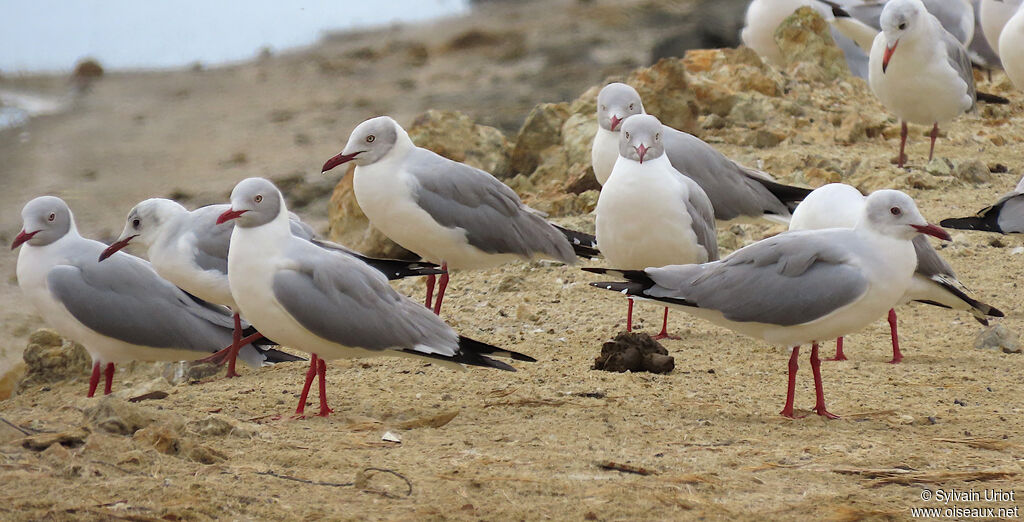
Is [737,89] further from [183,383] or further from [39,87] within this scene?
[39,87]

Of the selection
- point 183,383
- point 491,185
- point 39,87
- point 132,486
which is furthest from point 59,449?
point 39,87

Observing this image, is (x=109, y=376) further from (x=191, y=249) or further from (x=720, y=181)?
(x=720, y=181)

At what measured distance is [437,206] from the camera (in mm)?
7250

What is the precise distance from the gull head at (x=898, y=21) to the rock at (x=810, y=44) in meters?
3.35

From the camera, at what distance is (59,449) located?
4.40 meters

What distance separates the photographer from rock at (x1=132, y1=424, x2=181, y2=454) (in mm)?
4562

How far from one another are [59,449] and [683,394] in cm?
268

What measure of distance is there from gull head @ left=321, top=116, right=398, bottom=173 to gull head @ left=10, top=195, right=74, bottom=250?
1.52m

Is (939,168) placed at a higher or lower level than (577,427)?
higher

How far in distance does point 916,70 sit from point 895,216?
499 centimetres

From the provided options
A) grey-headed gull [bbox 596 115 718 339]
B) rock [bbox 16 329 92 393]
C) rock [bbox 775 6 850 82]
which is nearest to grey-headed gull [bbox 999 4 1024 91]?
rock [bbox 775 6 850 82]

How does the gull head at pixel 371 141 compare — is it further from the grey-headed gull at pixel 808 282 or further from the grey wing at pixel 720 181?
the grey-headed gull at pixel 808 282

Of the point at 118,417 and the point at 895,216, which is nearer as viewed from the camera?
the point at 118,417

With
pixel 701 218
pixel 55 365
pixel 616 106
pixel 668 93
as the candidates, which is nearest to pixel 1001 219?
pixel 701 218
